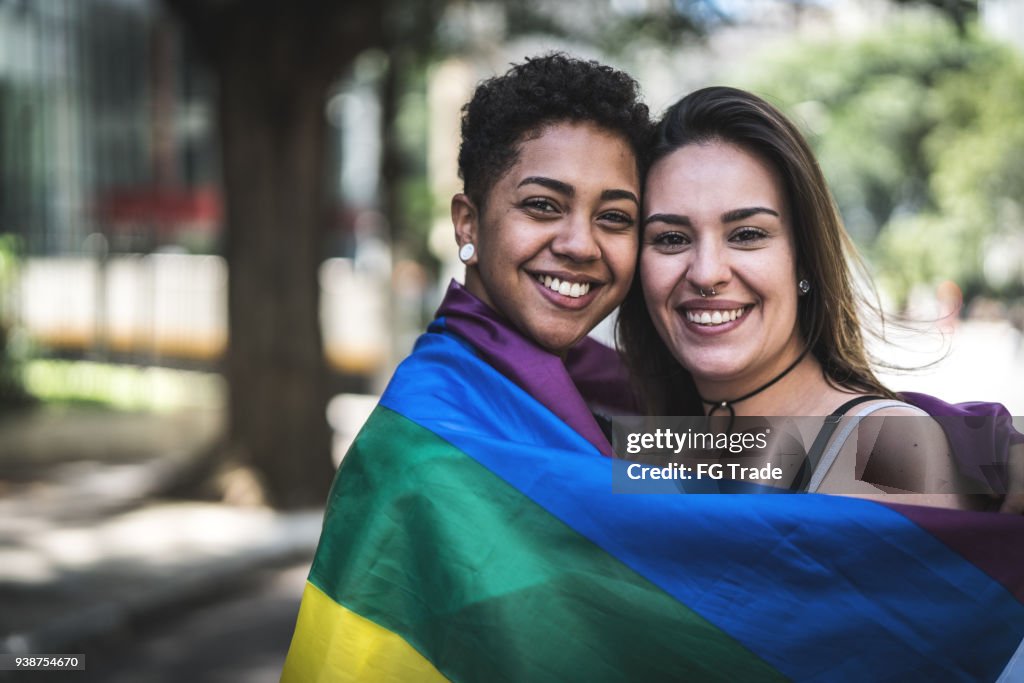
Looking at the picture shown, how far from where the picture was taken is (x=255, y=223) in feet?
29.4

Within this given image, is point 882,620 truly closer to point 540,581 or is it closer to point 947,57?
point 540,581

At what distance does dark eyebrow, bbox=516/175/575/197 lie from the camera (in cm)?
228

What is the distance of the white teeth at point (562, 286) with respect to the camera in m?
2.32

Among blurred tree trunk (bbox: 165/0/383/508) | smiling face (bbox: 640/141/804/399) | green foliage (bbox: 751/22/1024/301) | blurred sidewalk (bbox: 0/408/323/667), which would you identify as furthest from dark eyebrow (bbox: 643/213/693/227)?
green foliage (bbox: 751/22/1024/301)

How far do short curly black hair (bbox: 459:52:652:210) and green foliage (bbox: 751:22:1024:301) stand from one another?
27.7m

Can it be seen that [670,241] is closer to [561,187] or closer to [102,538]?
[561,187]

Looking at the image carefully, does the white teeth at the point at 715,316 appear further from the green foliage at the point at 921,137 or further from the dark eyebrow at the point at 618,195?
the green foliage at the point at 921,137

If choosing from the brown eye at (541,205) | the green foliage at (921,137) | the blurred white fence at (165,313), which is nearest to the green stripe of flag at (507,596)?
the brown eye at (541,205)

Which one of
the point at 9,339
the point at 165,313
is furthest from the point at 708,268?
the point at 165,313

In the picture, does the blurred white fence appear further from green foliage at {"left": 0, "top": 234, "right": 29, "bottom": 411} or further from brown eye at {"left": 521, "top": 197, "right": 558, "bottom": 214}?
brown eye at {"left": 521, "top": 197, "right": 558, "bottom": 214}

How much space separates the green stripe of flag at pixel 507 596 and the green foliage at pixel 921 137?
28.4 metres

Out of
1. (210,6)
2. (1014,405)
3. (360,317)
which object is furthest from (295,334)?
(1014,405)

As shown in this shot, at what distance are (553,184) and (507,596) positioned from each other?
86cm

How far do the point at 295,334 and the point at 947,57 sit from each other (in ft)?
115
